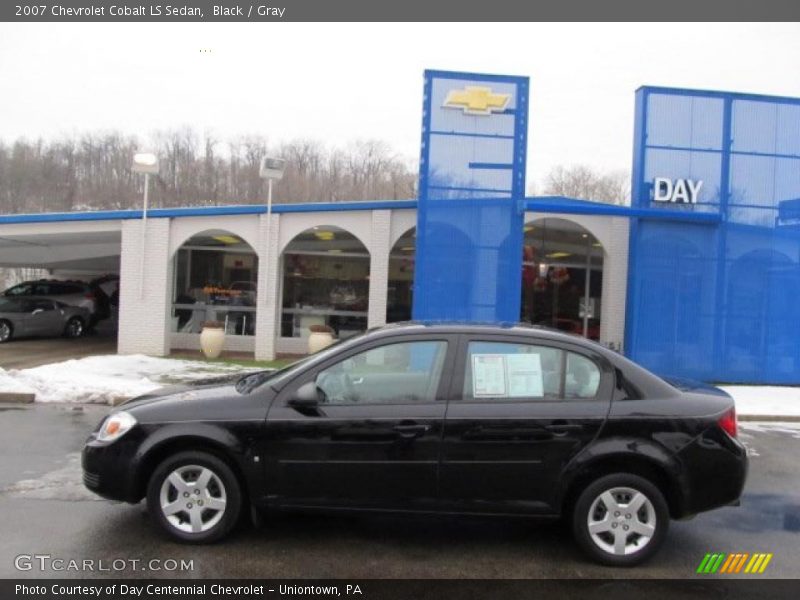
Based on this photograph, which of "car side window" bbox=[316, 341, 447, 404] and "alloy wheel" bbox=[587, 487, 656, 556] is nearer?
"alloy wheel" bbox=[587, 487, 656, 556]

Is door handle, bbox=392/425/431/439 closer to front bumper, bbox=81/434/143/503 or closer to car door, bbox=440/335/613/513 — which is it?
car door, bbox=440/335/613/513

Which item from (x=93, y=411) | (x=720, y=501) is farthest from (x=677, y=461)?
(x=93, y=411)

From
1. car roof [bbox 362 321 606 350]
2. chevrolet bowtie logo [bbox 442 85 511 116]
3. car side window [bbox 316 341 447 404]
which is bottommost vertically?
car side window [bbox 316 341 447 404]

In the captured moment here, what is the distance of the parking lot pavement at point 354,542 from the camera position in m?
4.45

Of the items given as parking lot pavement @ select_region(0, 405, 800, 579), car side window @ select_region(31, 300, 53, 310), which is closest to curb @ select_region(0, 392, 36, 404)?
parking lot pavement @ select_region(0, 405, 800, 579)

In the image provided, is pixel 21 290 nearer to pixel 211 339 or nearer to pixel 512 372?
pixel 211 339

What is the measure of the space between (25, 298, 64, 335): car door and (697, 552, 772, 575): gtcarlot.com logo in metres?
18.9

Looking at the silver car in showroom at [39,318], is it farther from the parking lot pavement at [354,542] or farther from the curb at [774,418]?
the curb at [774,418]

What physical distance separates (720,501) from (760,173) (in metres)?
12.2

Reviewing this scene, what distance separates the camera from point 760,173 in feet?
48.7

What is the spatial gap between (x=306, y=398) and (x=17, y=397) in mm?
7656

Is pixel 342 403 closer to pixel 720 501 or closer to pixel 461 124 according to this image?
pixel 720 501

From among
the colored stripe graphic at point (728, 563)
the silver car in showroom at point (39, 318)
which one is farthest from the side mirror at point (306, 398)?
the silver car in showroom at point (39, 318)

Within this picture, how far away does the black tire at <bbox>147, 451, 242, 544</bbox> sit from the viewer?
4664 millimetres
